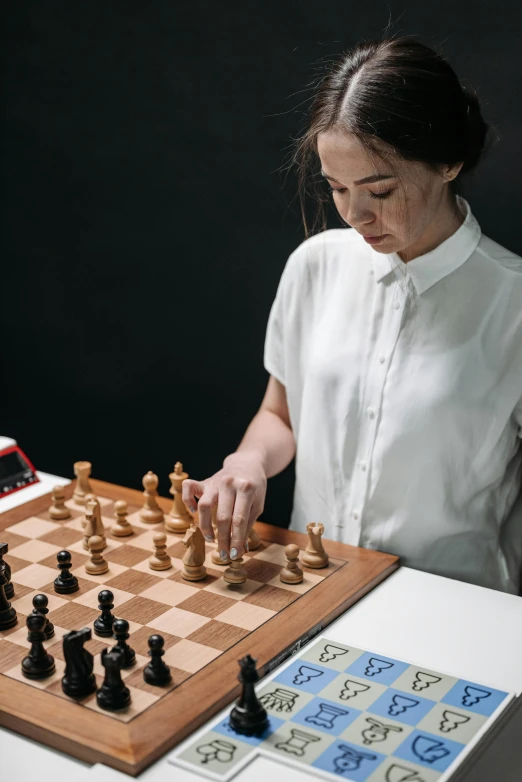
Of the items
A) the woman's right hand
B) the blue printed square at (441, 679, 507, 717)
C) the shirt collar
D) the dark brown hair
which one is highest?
the dark brown hair

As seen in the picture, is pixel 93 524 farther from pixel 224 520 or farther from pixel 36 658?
pixel 36 658

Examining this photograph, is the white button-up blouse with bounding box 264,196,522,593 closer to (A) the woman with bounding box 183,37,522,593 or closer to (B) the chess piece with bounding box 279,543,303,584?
(A) the woman with bounding box 183,37,522,593

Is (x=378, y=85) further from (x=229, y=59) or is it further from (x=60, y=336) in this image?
(x=60, y=336)

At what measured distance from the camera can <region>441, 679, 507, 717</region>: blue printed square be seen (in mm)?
1480

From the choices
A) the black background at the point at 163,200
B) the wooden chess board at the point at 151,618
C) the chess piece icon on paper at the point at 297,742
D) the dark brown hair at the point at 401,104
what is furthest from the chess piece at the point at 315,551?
the black background at the point at 163,200

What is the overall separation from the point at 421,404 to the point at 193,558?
2.02 ft

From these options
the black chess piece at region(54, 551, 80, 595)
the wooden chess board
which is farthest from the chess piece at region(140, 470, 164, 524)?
the black chess piece at region(54, 551, 80, 595)

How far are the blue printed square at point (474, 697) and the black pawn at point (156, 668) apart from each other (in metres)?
0.45

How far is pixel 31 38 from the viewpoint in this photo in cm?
314

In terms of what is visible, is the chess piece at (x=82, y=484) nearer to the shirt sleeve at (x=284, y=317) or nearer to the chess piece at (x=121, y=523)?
the chess piece at (x=121, y=523)

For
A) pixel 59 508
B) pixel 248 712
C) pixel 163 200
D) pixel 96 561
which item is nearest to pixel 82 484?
pixel 59 508

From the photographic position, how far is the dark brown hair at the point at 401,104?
1.84 meters

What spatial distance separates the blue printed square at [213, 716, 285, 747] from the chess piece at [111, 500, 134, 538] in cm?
71

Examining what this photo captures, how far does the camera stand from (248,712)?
1419 millimetres
